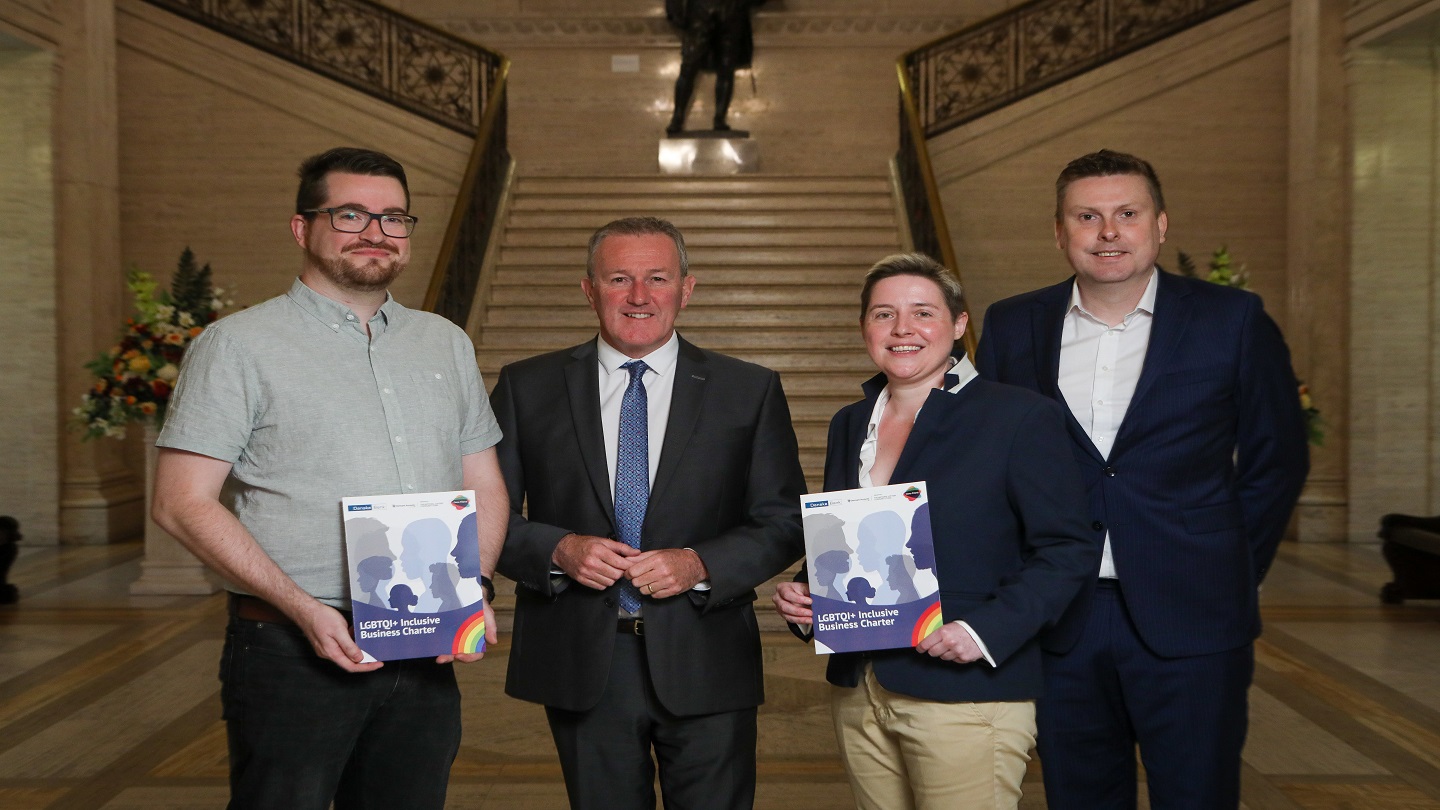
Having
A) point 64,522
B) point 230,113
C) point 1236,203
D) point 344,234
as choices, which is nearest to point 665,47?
point 230,113

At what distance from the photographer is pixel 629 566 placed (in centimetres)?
271

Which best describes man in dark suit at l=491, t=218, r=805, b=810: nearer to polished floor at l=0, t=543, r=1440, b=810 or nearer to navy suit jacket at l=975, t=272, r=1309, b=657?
navy suit jacket at l=975, t=272, r=1309, b=657

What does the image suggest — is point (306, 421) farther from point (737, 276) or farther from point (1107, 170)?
point (737, 276)

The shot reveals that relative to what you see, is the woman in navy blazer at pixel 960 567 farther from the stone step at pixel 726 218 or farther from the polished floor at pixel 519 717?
A: the stone step at pixel 726 218

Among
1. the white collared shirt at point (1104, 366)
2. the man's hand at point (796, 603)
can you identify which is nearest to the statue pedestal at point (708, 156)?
the white collared shirt at point (1104, 366)

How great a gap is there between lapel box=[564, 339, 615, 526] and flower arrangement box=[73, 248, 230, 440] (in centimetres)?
630

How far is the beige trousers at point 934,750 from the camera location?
2.58 metres

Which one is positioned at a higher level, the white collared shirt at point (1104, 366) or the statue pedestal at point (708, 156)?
the statue pedestal at point (708, 156)

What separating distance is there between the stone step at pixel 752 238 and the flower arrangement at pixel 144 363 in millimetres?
4041

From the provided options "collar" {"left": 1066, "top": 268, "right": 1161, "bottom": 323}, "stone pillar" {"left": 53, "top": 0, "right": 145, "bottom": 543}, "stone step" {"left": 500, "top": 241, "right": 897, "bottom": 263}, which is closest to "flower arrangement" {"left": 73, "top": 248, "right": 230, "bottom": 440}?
"stone pillar" {"left": 53, "top": 0, "right": 145, "bottom": 543}

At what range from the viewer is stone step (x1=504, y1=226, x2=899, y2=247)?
12102mm

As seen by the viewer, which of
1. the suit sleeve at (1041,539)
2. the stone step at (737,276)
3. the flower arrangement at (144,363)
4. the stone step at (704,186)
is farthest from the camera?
the stone step at (704,186)

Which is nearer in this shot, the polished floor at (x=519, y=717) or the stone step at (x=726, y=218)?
the polished floor at (x=519, y=717)

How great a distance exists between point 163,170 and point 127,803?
943 centimetres
